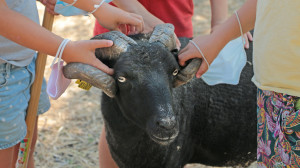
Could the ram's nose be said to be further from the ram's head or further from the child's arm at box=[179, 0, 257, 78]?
the child's arm at box=[179, 0, 257, 78]

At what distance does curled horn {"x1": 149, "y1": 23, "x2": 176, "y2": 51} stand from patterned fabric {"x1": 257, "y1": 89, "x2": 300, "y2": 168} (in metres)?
0.64

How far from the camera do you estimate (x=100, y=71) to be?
2.26m

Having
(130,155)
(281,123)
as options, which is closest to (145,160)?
(130,155)

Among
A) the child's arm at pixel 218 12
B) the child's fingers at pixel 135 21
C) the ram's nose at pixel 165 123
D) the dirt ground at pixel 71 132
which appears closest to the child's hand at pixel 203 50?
the child's fingers at pixel 135 21

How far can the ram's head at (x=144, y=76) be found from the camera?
2203 mm

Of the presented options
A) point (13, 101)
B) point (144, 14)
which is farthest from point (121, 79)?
point (13, 101)

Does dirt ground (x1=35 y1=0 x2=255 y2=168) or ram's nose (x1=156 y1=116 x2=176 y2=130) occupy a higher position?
ram's nose (x1=156 y1=116 x2=176 y2=130)

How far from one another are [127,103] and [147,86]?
218 millimetres

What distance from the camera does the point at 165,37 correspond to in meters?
2.44

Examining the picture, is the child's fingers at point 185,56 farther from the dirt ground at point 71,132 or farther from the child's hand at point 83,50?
the dirt ground at point 71,132

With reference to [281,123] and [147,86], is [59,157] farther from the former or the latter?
[281,123]

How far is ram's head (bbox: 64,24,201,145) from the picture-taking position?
7.23ft

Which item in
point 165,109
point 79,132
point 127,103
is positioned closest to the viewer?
point 165,109

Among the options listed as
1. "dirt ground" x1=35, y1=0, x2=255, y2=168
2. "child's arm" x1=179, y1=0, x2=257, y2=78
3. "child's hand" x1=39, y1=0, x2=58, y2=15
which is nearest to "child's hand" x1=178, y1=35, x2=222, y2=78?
"child's arm" x1=179, y1=0, x2=257, y2=78
